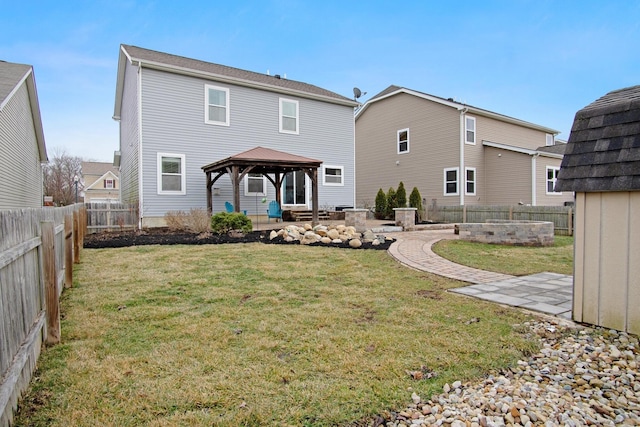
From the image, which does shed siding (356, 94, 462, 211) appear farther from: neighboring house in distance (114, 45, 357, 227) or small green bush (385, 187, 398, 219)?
neighboring house in distance (114, 45, 357, 227)

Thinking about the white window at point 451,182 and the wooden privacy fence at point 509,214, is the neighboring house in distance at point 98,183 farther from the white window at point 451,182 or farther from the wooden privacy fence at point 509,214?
the wooden privacy fence at point 509,214

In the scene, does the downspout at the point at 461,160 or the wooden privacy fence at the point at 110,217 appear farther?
the downspout at the point at 461,160

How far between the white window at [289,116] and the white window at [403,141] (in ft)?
23.3

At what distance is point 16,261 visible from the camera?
2.48 meters

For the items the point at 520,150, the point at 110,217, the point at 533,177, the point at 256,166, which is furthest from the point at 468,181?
the point at 110,217

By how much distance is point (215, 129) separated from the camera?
14.1 m

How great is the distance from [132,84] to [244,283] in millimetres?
12336

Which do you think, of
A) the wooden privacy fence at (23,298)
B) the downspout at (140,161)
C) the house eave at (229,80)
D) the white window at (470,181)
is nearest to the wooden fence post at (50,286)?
the wooden privacy fence at (23,298)

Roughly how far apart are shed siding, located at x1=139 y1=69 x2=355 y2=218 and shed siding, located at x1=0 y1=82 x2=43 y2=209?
14.4 feet

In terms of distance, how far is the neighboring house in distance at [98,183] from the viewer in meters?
44.9

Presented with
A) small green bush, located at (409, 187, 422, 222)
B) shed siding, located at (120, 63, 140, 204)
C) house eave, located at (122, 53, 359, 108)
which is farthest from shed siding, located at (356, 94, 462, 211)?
shed siding, located at (120, 63, 140, 204)

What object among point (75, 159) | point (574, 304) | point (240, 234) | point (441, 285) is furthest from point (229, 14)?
point (75, 159)

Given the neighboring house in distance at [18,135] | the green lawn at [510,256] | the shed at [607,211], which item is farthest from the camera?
the neighboring house in distance at [18,135]

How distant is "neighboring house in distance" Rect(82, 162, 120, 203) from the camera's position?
147 ft
